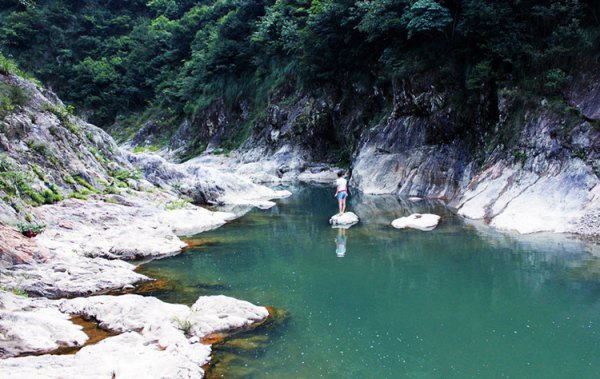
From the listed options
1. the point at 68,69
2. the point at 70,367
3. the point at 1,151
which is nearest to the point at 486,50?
the point at 1,151

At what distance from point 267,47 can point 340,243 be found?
34784mm

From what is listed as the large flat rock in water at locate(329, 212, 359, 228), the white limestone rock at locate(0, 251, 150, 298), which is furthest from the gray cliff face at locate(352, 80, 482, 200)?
the white limestone rock at locate(0, 251, 150, 298)

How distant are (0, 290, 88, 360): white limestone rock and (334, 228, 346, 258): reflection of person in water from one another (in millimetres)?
7857

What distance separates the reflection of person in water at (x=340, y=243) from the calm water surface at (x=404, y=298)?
13cm

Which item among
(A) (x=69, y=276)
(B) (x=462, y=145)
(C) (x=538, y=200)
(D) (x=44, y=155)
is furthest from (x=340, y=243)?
(B) (x=462, y=145)

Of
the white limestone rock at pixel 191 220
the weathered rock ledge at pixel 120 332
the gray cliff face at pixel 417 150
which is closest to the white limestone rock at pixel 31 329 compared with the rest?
the weathered rock ledge at pixel 120 332

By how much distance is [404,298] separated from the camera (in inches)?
415

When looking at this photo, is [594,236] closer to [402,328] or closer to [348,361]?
[402,328]

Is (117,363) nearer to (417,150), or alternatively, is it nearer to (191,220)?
(191,220)

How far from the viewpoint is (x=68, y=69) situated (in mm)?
68750

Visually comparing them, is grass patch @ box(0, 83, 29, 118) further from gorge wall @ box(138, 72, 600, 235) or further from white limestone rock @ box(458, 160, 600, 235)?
white limestone rock @ box(458, 160, 600, 235)

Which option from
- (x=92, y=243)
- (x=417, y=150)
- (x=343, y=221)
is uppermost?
(x=417, y=150)

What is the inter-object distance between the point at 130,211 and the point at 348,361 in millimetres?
12207

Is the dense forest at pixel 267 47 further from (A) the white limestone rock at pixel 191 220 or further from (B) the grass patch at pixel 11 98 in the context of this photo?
(A) the white limestone rock at pixel 191 220
